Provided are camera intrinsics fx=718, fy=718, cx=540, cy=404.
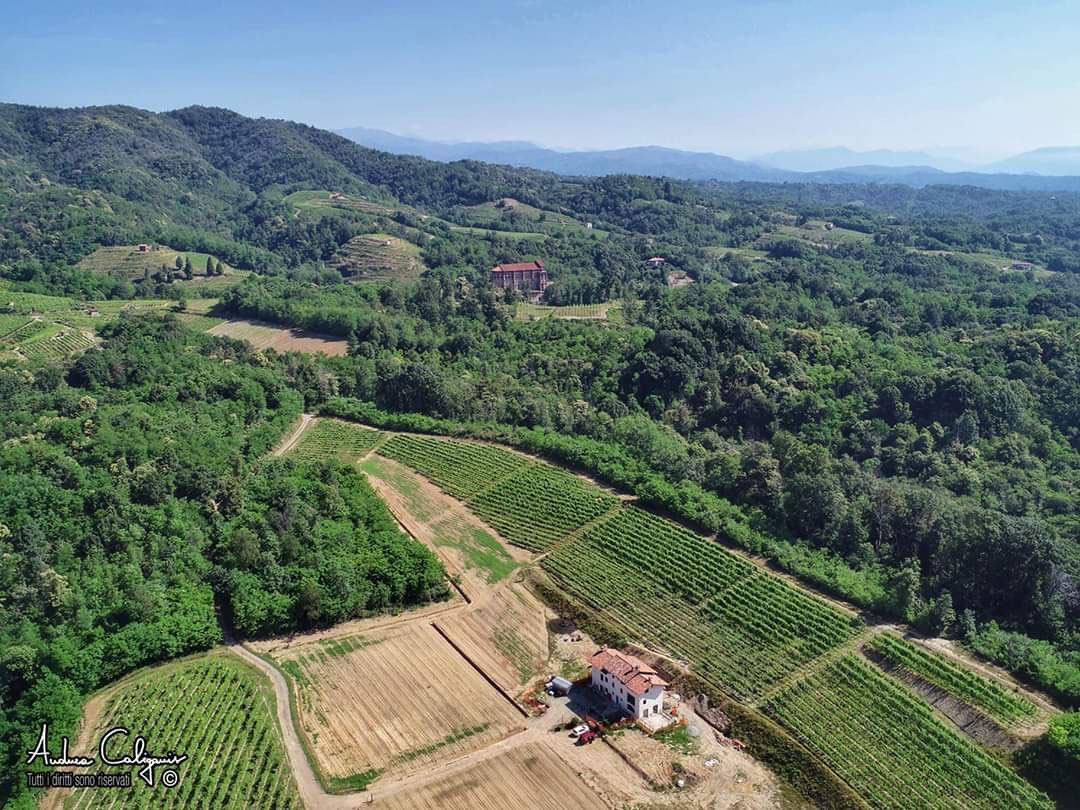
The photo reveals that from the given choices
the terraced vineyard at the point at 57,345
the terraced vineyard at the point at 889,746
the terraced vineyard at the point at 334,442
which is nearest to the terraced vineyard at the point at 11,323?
the terraced vineyard at the point at 57,345

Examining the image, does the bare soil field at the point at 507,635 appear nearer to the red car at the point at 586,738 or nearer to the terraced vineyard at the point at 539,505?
the red car at the point at 586,738

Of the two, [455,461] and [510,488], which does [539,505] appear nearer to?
[510,488]

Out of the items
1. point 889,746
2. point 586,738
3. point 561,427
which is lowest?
point 889,746

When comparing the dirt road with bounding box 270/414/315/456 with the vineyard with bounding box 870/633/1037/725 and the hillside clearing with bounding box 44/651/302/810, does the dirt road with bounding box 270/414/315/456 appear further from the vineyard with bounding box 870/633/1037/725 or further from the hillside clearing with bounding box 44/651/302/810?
the vineyard with bounding box 870/633/1037/725

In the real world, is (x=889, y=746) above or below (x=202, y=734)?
below

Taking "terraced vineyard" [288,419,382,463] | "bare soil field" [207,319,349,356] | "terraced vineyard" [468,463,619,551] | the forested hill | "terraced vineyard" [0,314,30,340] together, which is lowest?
"terraced vineyard" [468,463,619,551]

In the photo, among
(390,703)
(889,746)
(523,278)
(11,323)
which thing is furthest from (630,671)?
(523,278)

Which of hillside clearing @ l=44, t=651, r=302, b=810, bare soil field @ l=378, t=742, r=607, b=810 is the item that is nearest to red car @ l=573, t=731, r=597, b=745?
bare soil field @ l=378, t=742, r=607, b=810
